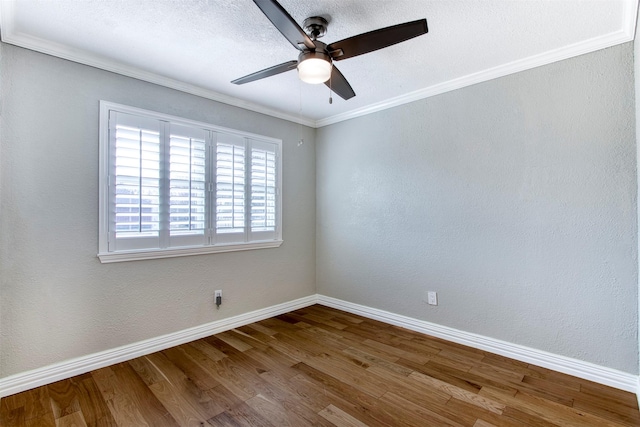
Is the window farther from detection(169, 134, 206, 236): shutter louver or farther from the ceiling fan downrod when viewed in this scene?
the ceiling fan downrod

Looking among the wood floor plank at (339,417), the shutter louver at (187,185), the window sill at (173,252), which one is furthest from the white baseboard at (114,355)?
the wood floor plank at (339,417)

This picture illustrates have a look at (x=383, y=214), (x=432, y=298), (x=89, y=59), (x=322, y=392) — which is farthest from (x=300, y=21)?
(x=432, y=298)

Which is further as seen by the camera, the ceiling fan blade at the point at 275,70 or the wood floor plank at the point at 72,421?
the ceiling fan blade at the point at 275,70

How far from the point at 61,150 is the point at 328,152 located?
259 centimetres

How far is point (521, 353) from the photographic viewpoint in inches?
94.8

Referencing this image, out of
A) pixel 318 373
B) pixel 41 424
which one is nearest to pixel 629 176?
pixel 318 373

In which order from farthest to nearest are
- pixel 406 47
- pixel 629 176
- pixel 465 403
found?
pixel 406 47, pixel 629 176, pixel 465 403

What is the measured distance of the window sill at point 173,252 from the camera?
2375mm

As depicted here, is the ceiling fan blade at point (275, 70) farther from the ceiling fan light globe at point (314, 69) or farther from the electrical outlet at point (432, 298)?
the electrical outlet at point (432, 298)

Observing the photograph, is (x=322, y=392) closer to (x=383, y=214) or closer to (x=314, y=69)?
(x=383, y=214)

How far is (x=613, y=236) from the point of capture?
2.06 meters

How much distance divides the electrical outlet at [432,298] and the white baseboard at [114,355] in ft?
5.59

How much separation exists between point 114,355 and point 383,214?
2.71m

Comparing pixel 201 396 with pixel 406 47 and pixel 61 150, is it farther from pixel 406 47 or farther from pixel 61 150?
pixel 406 47
